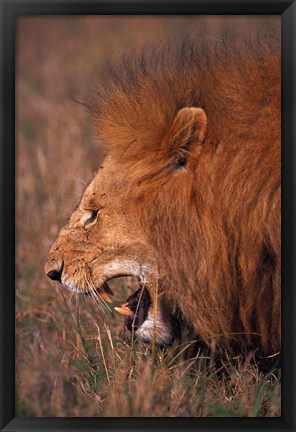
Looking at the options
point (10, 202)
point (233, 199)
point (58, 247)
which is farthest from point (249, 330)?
point (10, 202)

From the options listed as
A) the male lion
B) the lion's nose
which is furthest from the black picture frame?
the lion's nose

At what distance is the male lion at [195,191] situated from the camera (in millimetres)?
3164

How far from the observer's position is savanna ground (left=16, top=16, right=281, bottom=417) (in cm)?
343

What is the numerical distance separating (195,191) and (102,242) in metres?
0.38

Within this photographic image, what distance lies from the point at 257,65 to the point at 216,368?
45.1 inches

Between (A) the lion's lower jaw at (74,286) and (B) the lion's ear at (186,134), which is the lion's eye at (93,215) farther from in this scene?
(B) the lion's ear at (186,134)

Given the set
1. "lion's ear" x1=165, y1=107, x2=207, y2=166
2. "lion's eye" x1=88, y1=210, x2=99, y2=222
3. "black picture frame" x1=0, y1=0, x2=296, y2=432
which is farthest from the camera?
"lion's eye" x1=88, y1=210, x2=99, y2=222

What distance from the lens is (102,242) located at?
3.31 m

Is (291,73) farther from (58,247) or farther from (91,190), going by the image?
(58,247)

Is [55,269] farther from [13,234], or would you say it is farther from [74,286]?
[13,234]

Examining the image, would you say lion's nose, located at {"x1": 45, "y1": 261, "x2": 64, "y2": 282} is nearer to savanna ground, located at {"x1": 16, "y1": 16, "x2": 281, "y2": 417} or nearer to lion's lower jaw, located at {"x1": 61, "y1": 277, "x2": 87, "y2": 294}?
lion's lower jaw, located at {"x1": 61, "y1": 277, "x2": 87, "y2": 294}

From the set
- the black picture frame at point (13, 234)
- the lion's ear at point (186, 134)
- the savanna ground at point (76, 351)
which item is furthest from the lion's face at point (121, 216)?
the savanna ground at point (76, 351)

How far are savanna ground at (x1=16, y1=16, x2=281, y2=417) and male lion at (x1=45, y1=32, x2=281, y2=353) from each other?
0.70 ft

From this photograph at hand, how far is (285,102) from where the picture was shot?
3.18 m
